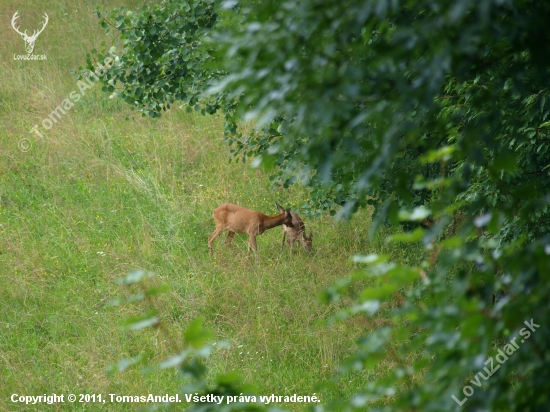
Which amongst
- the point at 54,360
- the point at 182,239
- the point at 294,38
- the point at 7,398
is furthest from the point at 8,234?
the point at 294,38

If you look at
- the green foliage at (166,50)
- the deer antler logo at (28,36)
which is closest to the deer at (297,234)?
the green foliage at (166,50)

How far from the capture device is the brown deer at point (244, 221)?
374 inches

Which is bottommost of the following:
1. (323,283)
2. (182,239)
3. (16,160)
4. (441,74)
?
(441,74)

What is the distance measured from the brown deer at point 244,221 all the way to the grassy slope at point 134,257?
0.20 metres

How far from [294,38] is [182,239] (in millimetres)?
7572

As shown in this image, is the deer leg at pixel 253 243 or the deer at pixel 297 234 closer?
the deer at pixel 297 234

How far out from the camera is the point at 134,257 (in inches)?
354

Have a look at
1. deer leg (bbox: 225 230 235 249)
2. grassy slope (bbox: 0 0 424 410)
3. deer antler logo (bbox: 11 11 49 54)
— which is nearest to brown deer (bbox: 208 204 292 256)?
deer leg (bbox: 225 230 235 249)

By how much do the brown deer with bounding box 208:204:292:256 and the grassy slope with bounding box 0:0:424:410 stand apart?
0.65 feet

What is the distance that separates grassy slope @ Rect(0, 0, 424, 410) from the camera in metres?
7.05

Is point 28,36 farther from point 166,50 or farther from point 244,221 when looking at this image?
point 166,50

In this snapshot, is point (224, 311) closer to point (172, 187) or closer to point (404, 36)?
point (172, 187)

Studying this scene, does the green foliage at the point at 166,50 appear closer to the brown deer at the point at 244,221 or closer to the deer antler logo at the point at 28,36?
the brown deer at the point at 244,221

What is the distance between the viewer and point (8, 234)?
9555 mm
